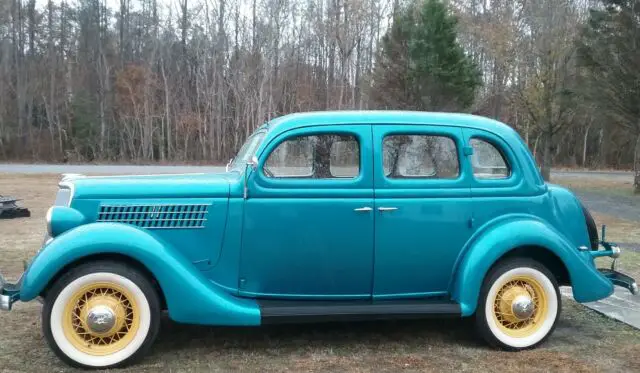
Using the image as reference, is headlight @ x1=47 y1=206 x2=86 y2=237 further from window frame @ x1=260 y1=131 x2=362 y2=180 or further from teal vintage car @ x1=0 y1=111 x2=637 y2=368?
window frame @ x1=260 y1=131 x2=362 y2=180

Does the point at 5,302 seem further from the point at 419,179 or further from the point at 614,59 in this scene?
the point at 614,59

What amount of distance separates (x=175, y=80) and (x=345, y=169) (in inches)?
1724

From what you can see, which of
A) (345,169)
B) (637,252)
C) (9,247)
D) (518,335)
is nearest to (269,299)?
(345,169)

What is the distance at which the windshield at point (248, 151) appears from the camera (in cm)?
452

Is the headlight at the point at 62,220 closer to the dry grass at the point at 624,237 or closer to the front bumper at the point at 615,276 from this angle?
the front bumper at the point at 615,276

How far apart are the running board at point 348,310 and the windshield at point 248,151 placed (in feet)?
3.76

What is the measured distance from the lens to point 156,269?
153 inches

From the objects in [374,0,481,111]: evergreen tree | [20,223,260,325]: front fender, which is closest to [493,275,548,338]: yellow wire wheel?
[20,223,260,325]: front fender

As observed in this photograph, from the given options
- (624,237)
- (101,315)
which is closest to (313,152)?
(101,315)

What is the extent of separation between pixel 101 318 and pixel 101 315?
0.07ft

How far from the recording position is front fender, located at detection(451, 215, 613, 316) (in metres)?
4.28

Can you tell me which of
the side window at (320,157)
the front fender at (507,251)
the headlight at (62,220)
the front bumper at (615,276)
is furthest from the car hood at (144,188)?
the front bumper at (615,276)

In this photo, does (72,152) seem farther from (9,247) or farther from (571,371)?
(571,371)

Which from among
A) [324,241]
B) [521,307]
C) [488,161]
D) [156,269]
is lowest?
[521,307]
